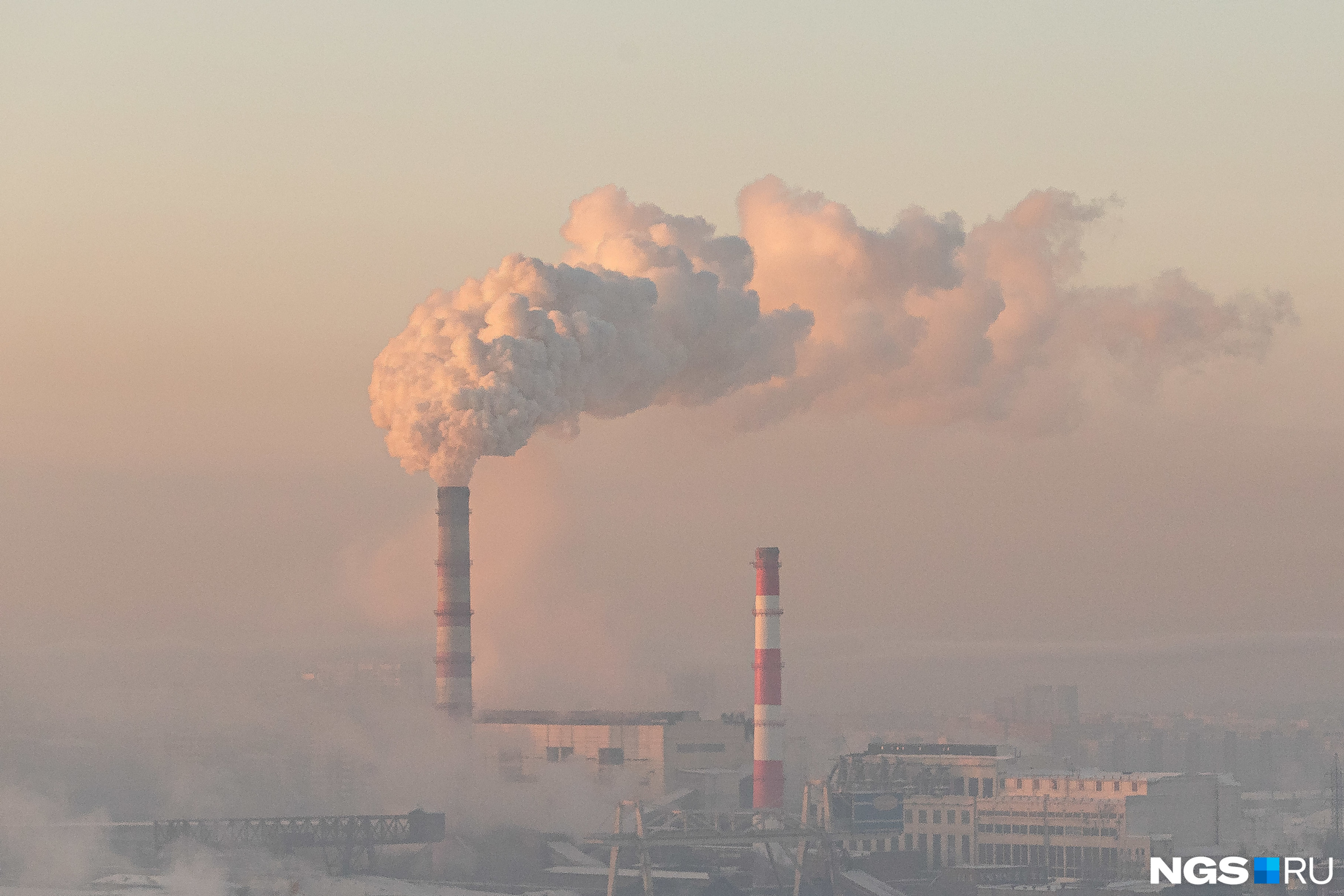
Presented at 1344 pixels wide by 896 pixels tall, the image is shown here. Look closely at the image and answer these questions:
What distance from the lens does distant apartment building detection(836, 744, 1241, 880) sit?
335 ft

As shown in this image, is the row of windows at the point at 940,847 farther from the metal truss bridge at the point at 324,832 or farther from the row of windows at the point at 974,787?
the metal truss bridge at the point at 324,832

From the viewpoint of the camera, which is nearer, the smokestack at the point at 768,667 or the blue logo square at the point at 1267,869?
the blue logo square at the point at 1267,869

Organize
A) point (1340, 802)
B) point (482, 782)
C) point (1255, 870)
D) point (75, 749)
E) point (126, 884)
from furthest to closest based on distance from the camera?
1. point (1340, 802)
2. point (75, 749)
3. point (482, 782)
4. point (126, 884)
5. point (1255, 870)

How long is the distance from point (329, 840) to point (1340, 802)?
70.3m

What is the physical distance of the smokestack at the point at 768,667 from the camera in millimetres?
94250

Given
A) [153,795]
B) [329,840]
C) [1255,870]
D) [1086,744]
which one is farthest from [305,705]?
[1086,744]

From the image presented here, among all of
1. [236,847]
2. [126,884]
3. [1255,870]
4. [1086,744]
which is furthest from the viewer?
[1086,744]

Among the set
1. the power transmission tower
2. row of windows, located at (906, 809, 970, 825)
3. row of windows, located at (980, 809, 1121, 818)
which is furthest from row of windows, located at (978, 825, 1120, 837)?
the power transmission tower

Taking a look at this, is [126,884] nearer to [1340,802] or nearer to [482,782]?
[482,782]

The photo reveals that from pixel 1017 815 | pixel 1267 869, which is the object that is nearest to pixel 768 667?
pixel 1017 815

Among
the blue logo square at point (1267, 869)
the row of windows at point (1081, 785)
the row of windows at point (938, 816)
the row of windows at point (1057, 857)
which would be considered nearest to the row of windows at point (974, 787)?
the row of windows at point (1081, 785)

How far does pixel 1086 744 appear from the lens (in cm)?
19725

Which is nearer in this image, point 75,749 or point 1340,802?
point 75,749

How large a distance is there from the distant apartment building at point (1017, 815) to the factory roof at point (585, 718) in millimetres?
8590
